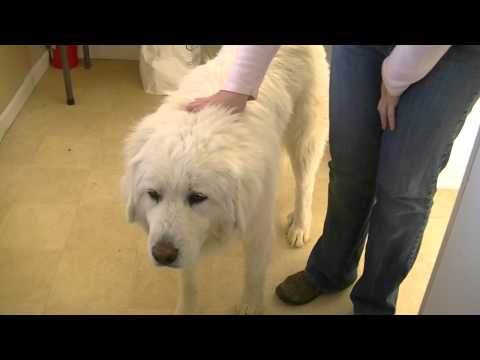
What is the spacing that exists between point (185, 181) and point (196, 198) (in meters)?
0.06

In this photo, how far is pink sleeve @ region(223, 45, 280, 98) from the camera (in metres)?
1.16

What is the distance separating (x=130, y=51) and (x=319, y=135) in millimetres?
1828

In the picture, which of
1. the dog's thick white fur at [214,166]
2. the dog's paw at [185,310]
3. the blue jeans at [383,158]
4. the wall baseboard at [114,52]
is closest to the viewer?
the blue jeans at [383,158]

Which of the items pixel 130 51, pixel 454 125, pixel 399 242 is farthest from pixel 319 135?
pixel 130 51

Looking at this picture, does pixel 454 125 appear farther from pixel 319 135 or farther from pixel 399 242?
pixel 319 135

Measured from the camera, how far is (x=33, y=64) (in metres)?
2.82

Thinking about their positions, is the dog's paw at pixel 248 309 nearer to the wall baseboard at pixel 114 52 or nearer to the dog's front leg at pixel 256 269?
the dog's front leg at pixel 256 269

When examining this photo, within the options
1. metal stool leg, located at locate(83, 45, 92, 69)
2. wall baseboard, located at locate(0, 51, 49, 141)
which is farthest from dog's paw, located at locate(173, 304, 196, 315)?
metal stool leg, located at locate(83, 45, 92, 69)

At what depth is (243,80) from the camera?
1229mm

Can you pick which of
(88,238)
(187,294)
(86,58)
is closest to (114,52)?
(86,58)

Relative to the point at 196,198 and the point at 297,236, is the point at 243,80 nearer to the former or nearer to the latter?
the point at 196,198

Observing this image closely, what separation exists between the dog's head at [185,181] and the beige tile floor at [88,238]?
0.55 m

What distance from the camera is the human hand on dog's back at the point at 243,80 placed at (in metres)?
1.17

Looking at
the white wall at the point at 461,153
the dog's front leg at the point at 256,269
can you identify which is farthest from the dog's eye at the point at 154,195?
the white wall at the point at 461,153
